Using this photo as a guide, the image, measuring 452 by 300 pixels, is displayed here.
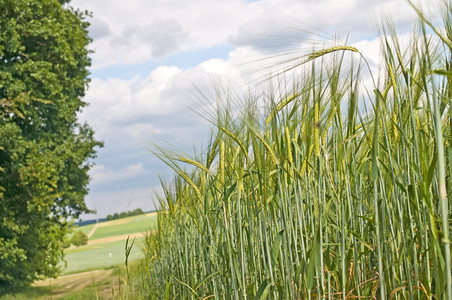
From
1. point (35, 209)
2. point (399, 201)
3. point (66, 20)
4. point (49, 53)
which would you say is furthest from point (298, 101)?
point (66, 20)

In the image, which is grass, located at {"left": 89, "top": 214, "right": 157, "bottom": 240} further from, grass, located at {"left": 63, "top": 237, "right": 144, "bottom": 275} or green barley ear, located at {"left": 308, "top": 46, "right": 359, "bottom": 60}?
green barley ear, located at {"left": 308, "top": 46, "right": 359, "bottom": 60}

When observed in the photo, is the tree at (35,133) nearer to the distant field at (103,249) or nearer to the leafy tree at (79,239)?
the distant field at (103,249)

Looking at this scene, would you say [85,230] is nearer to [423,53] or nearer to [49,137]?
[49,137]

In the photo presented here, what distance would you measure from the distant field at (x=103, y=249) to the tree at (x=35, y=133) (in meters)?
7.24

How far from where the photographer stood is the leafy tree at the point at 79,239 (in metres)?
42.1

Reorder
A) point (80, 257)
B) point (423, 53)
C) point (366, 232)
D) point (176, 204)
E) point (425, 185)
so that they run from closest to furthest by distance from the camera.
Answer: point (425, 185)
point (423, 53)
point (366, 232)
point (176, 204)
point (80, 257)

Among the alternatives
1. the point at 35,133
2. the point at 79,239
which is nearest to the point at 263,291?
the point at 35,133

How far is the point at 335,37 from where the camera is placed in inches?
85.8

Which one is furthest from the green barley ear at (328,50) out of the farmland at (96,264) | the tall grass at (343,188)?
the farmland at (96,264)

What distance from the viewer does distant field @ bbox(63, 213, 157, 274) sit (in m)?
27.8

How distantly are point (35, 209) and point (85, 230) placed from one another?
34.7 m

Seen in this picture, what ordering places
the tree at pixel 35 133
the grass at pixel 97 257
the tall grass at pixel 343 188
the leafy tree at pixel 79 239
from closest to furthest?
1. the tall grass at pixel 343 188
2. the tree at pixel 35 133
3. the grass at pixel 97 257
4. the leafy tree at pixel 79 239

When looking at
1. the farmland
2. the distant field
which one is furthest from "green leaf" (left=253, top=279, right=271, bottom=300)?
the distant field

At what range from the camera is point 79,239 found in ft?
140
